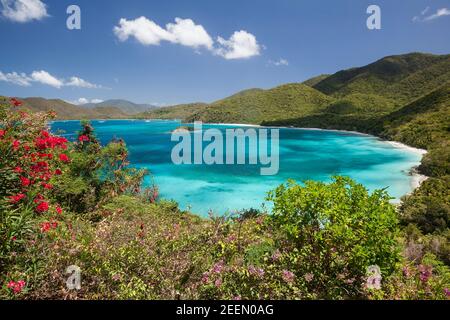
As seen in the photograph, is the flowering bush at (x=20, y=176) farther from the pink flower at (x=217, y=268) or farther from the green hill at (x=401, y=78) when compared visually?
the green hill at (x=401, y=78)

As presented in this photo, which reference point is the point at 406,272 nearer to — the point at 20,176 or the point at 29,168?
the point at 20,176

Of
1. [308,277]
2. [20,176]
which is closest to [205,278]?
[308,277]

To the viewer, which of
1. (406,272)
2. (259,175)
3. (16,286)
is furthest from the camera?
(259,175)

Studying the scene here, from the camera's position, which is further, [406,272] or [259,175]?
[259,175]

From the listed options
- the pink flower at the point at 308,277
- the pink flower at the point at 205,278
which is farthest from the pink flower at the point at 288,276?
the pink flower at the point at 205,278

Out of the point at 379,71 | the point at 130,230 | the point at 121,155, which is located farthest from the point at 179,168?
the point at 379,71

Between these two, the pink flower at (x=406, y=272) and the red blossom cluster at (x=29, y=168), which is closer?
Result: the pink flower at (x=406, y=272)

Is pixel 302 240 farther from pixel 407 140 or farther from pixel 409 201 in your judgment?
pixel 407 140

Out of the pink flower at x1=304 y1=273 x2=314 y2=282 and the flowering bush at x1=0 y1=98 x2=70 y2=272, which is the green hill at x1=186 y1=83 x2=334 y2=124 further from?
the pink flower at x1=304 y1=273 x2=314 y2=282

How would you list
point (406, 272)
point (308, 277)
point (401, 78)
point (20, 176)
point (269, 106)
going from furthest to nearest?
point (401, 78)
point (269, 106)
point (20, 176)
point (406, 272)
point (308, 277)

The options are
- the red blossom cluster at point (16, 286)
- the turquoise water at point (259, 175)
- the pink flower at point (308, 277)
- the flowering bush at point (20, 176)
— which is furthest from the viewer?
the turquoise water at point (259, 175)

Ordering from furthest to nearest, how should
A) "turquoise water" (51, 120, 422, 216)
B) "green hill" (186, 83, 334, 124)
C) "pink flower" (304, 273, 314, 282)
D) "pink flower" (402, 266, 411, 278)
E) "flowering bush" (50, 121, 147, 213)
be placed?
"green hill" (186, 83, 334, 124) < "turquoise water" (51, 120, 422, 216) < "flowering bush" (50, 121, 147, 213) < "pink flower" (402, 266, 411, 278) < "pink flower" (304, 273, 314, 282)

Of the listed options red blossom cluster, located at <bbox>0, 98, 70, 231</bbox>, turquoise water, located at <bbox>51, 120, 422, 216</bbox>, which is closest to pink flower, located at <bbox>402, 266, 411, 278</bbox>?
red blossom cluster, located at <bbox>0, 98, 70, 231</bbox>

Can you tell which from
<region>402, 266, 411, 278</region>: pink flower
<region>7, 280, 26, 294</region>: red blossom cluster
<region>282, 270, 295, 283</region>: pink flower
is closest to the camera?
<region>7, 280, 26, 294</region>: red blossom cluster
